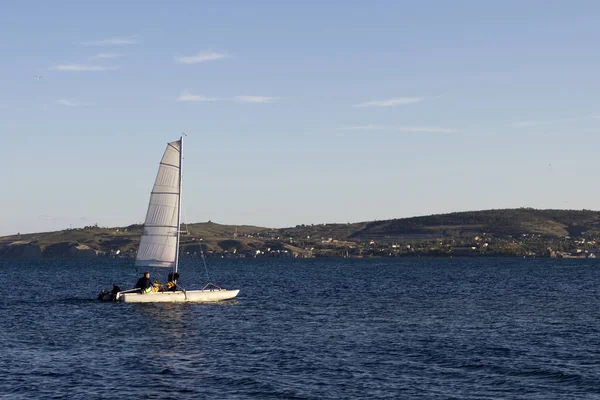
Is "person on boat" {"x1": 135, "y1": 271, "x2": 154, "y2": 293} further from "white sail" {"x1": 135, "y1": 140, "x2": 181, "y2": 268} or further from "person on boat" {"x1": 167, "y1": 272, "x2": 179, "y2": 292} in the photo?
"white sail" {"x1": 135, "y1": 140, "x2": 181, "y2": 268}

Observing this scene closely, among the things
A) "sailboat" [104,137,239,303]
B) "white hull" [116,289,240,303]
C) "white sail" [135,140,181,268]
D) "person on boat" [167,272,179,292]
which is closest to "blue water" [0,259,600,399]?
"white hull" [116,289,240,303]

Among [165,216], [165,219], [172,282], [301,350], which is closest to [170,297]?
[172,282]

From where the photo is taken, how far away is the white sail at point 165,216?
277ft

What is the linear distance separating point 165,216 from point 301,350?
3622cm

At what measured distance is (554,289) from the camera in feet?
386

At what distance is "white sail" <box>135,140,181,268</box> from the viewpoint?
84562 millimetres

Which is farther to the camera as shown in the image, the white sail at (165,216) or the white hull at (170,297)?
the white sail at (165,216)

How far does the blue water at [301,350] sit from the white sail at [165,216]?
5701 mm

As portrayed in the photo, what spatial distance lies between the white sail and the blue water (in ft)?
18.7

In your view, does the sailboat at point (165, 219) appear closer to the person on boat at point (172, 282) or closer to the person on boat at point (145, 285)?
the person on boat at point (172, 282)

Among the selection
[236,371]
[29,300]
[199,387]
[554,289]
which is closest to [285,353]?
[236,371]

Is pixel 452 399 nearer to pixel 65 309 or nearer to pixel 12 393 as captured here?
pixel 12 393

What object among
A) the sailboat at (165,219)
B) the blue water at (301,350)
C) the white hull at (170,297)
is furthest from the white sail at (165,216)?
the blue water at (301,350)

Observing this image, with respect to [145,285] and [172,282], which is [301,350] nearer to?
[145,285]
